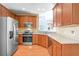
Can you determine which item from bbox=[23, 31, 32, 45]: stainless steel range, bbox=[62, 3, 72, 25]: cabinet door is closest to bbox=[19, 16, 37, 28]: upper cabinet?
bbox=[23, 31, 32, 45]: stainless steel range

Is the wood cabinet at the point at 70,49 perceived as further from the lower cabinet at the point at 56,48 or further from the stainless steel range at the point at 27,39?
the stainless steel range at the point at 27,39

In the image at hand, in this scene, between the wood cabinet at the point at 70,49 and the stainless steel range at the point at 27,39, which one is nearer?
the wood cabinet at the point at 70,49

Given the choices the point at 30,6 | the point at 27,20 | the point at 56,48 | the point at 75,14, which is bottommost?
the point at 56,48

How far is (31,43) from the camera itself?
690 cm

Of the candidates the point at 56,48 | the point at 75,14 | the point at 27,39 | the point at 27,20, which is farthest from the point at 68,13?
the point at 27,20

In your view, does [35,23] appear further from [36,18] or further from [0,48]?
[0,48]

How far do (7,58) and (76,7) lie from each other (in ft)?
5.95

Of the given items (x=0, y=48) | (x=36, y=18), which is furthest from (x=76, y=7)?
(x=36, y=18)

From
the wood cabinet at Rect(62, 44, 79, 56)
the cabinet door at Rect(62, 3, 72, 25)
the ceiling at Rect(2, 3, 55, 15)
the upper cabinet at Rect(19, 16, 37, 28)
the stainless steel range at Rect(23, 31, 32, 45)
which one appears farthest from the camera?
the upper cabinet at Rect(19, 16, 37, 28)

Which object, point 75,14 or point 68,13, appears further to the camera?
point 68,13

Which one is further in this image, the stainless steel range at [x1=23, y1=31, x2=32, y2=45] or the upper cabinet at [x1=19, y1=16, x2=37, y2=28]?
the upper cabinet at [x1=19, y1=16, x2=37, y2=28]

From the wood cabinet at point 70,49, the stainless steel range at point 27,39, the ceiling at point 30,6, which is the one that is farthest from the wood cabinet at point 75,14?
the stainless steel range at point 27,39

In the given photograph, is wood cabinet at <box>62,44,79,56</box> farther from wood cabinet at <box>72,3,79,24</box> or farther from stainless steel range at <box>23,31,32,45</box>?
stainless steel range at <box>23,31,32,45</box>

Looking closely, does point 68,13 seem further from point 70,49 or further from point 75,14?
point 70,49
